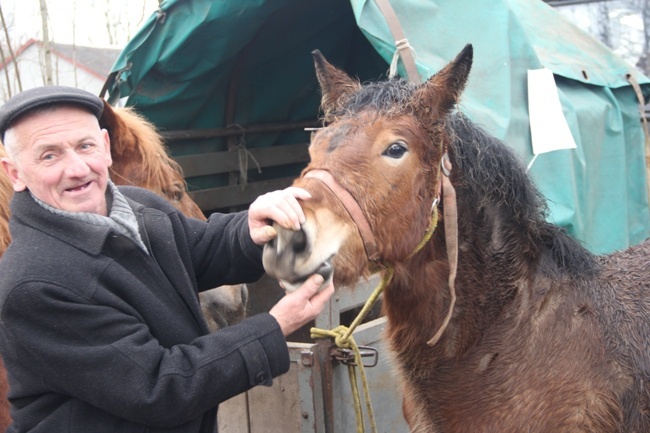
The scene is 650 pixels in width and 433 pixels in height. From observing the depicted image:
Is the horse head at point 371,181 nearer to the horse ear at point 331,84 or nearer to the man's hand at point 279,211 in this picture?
the man's hand at point 279,211

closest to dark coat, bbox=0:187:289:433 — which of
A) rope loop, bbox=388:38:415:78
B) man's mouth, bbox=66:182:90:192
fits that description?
man's mouth, bbox=66:182:90:192

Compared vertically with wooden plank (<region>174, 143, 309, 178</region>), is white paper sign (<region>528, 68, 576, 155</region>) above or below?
above

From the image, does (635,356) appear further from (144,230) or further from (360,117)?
(144,230)

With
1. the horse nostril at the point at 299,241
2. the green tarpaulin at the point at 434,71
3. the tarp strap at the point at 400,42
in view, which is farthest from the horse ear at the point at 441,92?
the green tarpaulin at the point at 434,71

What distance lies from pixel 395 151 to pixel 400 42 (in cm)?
119

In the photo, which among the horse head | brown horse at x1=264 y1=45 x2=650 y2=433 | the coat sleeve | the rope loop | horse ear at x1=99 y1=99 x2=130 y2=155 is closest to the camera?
the coat sleeve

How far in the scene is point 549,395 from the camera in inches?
88.0

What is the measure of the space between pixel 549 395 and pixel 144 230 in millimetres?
1536

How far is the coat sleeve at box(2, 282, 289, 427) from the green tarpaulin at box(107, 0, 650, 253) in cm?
198

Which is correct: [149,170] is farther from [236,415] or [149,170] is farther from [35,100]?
[35,100]

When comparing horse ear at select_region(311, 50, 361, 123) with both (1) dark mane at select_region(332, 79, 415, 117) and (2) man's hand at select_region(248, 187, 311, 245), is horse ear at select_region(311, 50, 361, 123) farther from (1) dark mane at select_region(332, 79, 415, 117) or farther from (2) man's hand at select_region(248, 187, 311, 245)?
(2) man's hand at select_region(248, 187, 311, 245)

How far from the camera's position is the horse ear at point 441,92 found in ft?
7.30

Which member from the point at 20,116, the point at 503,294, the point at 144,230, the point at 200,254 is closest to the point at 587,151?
the point at 503,294

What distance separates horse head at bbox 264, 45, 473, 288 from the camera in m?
1.92
